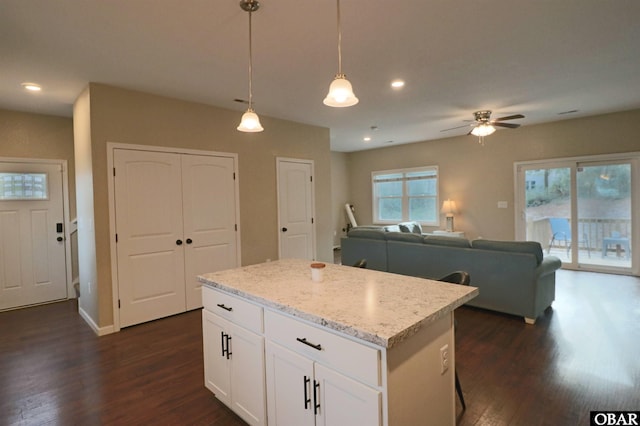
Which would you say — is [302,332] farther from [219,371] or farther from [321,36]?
[321,36]

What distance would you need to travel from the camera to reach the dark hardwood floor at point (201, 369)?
2.17 metres

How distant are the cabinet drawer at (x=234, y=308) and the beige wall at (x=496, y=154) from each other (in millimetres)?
6336

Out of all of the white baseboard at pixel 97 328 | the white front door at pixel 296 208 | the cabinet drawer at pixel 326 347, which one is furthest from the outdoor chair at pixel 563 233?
the white baseboard at pixel 97 328

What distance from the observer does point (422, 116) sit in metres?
5.31

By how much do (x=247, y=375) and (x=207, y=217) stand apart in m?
2.81

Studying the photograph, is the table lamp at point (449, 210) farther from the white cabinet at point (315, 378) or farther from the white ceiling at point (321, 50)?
the white cabinet at point (315, 378)

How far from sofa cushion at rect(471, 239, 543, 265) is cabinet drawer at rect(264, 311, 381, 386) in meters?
3.02

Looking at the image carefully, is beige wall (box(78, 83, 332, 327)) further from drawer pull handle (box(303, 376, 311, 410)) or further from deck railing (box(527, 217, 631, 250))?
deck railing (box(527, 217, 631, 250))

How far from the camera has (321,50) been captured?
286 cm

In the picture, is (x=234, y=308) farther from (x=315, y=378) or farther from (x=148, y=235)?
(x=148, y=235)

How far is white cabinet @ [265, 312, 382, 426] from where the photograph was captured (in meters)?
1.30

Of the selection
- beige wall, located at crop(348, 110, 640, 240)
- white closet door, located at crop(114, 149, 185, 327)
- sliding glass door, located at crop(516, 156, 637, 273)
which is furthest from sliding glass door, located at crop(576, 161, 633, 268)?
white closet door, located at crop(114, 149, 185, 327)

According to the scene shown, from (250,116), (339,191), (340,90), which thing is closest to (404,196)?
(339,191)

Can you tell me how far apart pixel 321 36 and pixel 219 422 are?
2.91 metres
